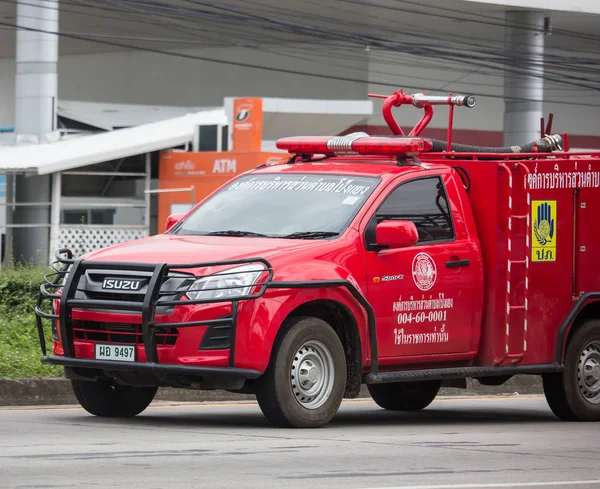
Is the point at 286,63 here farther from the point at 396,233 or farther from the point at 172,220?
the point at 396,233

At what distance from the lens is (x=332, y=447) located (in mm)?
9078

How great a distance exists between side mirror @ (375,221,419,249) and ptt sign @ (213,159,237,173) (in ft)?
79.2

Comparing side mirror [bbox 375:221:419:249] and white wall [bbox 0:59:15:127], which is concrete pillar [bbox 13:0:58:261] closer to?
white wall [bbox 0:59:15:127]

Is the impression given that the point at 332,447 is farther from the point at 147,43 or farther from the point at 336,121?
the point at 147,43

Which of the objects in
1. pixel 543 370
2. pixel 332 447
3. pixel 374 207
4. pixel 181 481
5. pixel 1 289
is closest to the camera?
pixel 181 481

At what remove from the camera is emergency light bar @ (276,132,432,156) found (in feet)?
37.2

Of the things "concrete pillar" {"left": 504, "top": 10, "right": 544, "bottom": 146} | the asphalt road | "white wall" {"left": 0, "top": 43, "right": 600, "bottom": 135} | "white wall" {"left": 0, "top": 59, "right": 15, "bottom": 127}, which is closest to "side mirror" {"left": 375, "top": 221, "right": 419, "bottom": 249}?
the asphalt road

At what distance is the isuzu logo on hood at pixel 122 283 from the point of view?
32.5ft

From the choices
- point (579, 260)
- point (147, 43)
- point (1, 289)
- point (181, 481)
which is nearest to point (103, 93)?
point (147, 43)

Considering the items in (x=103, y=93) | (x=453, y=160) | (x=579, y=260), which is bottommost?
(x=579, y=260)

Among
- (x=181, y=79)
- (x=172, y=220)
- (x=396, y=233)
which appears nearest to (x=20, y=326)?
(x=172, y=220)

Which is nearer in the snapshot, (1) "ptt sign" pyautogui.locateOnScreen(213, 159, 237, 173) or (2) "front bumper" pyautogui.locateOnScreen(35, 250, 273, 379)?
(2) "front bumper" pyautogui.locateOnScreen(35, 250, 273, 379)

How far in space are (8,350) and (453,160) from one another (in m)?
4.60

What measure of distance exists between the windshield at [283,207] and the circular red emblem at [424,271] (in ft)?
2.06
